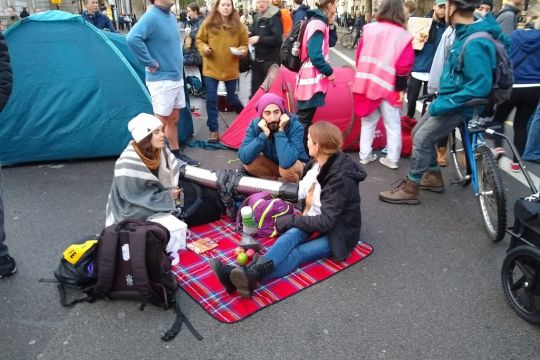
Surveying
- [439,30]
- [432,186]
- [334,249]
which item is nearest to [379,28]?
[439,30]

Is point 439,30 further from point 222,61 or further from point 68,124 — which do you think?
point 68,124

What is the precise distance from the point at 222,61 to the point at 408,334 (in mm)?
4242

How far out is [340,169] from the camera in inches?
119

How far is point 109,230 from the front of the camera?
106 inches

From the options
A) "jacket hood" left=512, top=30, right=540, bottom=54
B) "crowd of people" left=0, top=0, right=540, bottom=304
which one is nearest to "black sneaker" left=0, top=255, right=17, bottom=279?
"crowd of people" left=0, top=0, right=540, bottom=304

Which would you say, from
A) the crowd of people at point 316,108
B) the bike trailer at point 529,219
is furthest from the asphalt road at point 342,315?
the bike trailer at point 529,219

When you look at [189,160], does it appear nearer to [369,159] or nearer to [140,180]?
[140,180]

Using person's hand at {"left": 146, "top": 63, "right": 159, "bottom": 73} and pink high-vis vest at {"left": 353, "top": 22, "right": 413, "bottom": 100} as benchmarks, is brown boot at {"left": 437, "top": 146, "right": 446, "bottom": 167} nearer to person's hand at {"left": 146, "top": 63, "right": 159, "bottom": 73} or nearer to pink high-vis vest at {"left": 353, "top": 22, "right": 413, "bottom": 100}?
pink high-vis vest at {"left": 353, "top": 22, "right": 413, "bottom": 100}

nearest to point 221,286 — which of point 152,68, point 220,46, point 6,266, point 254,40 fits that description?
point 6,266

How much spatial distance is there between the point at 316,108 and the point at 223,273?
112 inches

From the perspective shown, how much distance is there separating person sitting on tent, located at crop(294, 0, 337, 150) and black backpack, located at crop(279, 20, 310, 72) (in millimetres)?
74

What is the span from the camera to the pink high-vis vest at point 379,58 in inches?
179

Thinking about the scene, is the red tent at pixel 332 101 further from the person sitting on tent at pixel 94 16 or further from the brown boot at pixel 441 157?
the person sitting on tent at pixel 94 16

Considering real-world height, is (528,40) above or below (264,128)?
above
